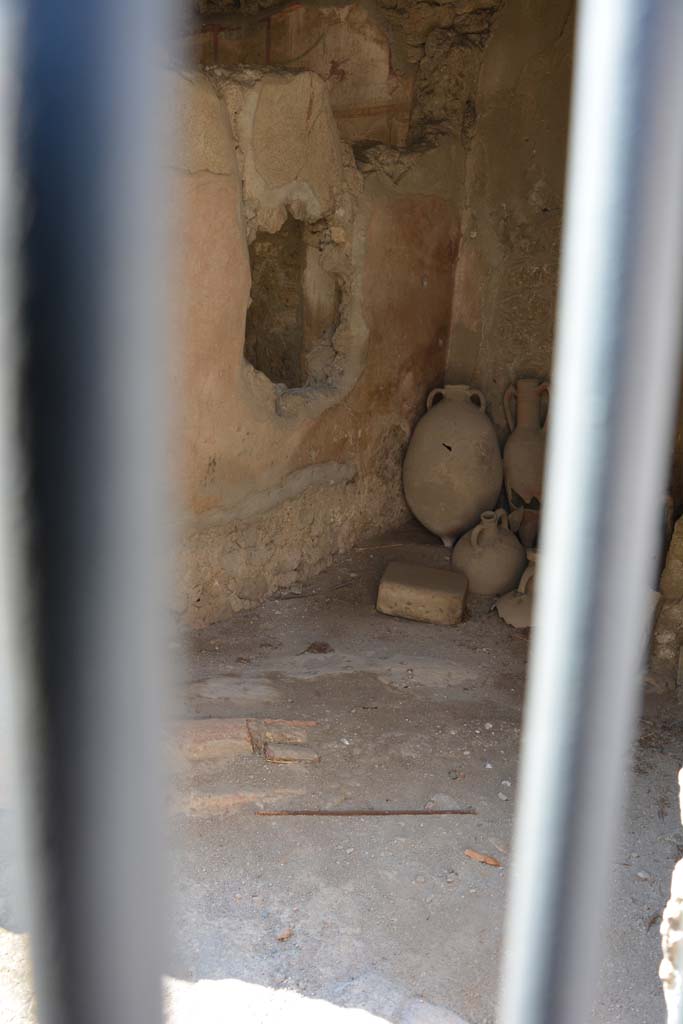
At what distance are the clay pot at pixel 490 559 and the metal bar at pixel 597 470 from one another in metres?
4.01

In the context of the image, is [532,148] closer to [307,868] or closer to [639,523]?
[307,868]

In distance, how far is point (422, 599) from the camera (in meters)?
4.61

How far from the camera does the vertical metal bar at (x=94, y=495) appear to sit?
63 centimetres

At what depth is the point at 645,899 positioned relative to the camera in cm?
283

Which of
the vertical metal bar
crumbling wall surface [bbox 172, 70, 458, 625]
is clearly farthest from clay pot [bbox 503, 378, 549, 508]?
the vertical metal bar

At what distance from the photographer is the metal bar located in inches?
29.8

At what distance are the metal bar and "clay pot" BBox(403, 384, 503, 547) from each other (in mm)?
4349

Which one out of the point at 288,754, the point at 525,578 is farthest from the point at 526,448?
the point at 288,754

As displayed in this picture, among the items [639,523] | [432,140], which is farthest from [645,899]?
[432,140]

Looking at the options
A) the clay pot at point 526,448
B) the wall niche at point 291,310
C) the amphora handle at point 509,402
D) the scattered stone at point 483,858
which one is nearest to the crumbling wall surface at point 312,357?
the wall niche at point 291,310

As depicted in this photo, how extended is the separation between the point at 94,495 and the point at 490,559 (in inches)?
172

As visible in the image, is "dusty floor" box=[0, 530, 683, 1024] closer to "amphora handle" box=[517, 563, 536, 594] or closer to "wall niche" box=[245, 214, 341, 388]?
"amphora handle" box=[517, 563, 536, 594]

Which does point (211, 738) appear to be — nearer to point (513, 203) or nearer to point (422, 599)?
point (422, 599)

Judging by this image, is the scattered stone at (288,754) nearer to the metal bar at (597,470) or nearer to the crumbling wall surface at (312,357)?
the crumbling wall surface at (312,357)
